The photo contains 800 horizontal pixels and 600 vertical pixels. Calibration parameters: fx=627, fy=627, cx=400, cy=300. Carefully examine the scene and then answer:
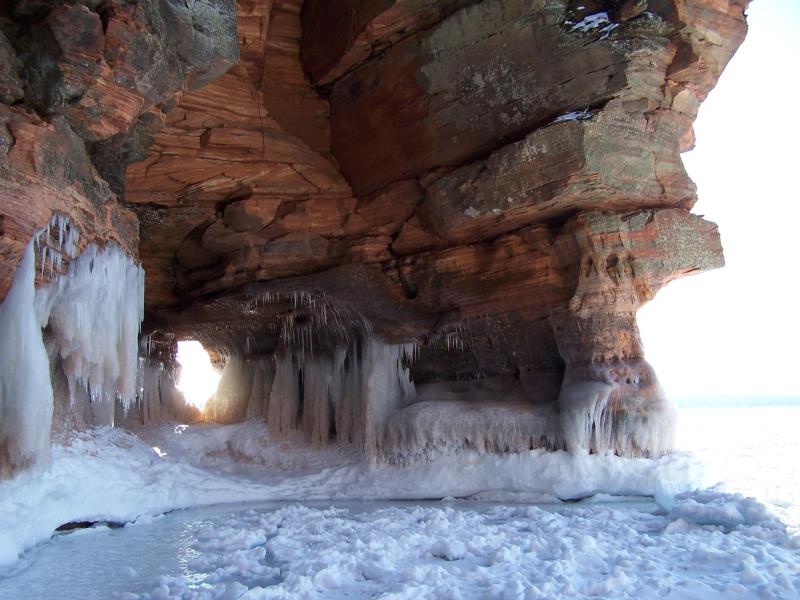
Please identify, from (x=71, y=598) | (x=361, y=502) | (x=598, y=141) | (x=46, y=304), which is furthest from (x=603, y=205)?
(x=71, y=598)

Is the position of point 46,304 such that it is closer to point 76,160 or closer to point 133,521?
point 76,160

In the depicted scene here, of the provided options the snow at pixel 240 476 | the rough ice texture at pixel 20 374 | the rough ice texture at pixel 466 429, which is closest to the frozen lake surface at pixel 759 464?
the snow at pixel 240 476

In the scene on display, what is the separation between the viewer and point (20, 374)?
6.23 meters

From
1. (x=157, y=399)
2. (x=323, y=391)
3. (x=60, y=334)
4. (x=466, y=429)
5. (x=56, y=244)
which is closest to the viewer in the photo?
(x=56, y=244)

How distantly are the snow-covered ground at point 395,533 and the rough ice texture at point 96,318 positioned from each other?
3.37 feet

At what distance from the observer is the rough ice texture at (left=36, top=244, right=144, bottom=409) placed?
23.6 feet

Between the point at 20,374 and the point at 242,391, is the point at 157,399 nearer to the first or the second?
the point at 242,391

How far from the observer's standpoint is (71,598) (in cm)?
428

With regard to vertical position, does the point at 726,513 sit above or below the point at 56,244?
below

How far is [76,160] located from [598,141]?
268 inches

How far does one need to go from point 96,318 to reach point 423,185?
219 inches

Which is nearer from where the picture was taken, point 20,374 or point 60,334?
point 20,374

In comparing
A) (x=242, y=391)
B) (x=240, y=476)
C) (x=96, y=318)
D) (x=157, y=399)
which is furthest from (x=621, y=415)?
(x=157, y=399)

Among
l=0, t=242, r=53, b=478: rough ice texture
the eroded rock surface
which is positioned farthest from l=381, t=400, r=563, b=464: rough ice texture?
l=0, t=242, r=53, b=478: rough ice texture
